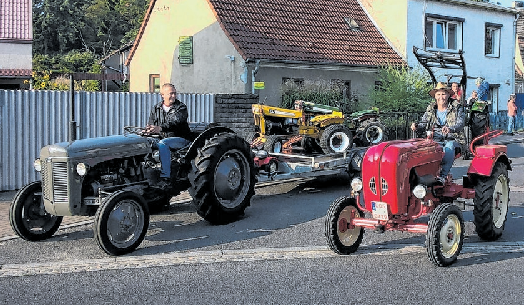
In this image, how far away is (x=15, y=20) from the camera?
1337 inches

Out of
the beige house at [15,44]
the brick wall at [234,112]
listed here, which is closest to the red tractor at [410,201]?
the brick wall at [234,112]

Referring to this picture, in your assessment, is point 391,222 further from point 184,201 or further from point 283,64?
point 283,64

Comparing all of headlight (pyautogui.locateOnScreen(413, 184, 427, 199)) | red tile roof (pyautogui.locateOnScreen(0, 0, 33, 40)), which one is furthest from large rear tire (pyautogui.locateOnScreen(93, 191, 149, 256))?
red tile roof (pyautogui.locateOnScreen(0, 0, 33, 40))

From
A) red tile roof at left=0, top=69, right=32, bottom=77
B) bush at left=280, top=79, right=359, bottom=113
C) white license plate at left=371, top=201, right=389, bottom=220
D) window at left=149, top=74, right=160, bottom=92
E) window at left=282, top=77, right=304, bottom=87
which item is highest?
red tile roof at left=0, top=69, right=32, bottom=77

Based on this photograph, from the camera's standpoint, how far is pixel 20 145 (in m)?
12.4

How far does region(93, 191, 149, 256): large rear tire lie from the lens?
725 cm

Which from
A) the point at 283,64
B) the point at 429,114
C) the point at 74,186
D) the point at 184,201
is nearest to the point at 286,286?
the point at 74,186

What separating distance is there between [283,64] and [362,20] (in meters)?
6.39

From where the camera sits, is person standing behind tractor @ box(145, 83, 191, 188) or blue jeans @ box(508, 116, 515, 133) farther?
blue jeans @ box(508, 116, 515, 133)

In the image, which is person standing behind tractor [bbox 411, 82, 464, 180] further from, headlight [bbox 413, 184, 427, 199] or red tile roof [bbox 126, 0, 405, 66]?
red tile roof [bbox 126, 0, 405, 66]

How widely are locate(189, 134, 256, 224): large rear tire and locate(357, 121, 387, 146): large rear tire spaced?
428cm

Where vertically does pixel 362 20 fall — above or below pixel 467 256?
above

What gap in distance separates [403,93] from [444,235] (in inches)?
600

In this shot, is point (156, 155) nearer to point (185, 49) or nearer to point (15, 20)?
point (185, 49)
